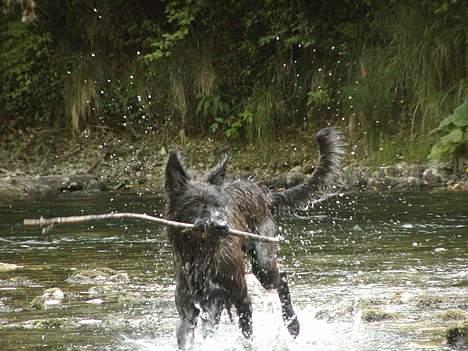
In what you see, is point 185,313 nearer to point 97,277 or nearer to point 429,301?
point 429,301

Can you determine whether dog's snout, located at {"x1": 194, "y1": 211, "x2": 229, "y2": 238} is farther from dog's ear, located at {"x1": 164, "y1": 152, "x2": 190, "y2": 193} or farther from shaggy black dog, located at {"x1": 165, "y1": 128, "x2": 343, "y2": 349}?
dog's ear, located at {"x1": 164, "y1": 152, "x2": 190, "y2": 193}

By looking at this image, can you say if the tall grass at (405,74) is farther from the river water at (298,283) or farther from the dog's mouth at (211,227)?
the dog's mouth at (211,227)

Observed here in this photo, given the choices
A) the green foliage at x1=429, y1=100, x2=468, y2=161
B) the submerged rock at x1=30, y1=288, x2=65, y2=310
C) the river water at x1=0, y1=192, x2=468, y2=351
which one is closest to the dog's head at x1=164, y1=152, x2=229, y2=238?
the river water at x1=0, y1=192, x2=468, y2=351

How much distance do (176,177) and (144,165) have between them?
12359 mm

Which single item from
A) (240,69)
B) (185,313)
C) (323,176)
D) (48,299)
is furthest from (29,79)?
(185,313)

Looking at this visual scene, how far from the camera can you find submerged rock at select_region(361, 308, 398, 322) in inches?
285

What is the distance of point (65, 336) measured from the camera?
22.9 feet

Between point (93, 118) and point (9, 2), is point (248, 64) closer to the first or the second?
point (93, 118)

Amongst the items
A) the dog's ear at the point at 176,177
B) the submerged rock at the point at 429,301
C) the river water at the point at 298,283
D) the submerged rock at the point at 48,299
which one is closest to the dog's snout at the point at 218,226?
the dog's ear at the point at 176,177

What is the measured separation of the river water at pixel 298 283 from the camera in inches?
273

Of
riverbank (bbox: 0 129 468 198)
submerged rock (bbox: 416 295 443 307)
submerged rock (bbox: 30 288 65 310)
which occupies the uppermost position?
riverbank (bbox: 0 129 468 198)

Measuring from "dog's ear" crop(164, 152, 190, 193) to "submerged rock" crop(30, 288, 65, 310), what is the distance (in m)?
1.88

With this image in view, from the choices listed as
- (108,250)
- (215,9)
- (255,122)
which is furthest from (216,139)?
(108,250)

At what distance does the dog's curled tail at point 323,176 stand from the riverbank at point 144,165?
6996 mm
